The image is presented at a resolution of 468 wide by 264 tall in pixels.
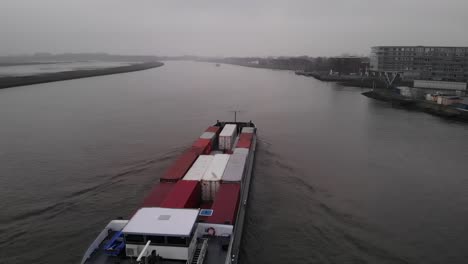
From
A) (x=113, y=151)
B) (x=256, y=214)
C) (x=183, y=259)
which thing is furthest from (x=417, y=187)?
(x=113, y=151)

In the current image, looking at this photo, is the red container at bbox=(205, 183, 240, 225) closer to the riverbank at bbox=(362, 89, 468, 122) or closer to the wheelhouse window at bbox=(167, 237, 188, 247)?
the wheelhouse window at bbox=(167, 237, 188, 247)

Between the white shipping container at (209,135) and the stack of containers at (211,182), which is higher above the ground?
the white shipping container at (209,135)

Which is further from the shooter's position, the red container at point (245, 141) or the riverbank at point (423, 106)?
the riverbank at point (423, 106)

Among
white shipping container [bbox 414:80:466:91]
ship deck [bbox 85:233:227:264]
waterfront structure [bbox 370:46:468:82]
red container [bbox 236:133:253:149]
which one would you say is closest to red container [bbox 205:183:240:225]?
ship deck [bbox 85:233:227:264]

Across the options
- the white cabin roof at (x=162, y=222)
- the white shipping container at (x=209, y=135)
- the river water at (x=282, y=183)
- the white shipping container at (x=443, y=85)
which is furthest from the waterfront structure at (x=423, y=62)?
the white cabin roof at (x=162, y=222)

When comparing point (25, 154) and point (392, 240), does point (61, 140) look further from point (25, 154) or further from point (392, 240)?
point (392, 240)

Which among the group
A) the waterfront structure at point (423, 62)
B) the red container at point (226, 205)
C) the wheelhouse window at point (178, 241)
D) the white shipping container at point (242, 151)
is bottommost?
the red container at point (226, 205)

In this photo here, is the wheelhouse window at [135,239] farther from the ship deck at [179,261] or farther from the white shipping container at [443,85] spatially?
the white shipping container at [443,85]
